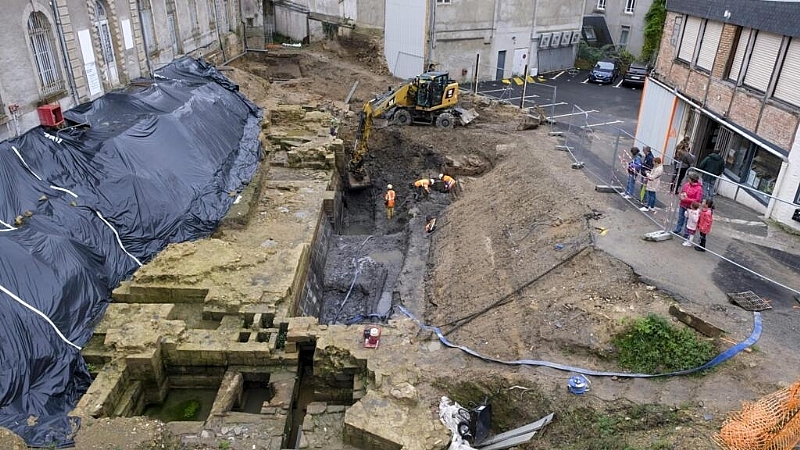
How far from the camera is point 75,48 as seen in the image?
16453 millimetres

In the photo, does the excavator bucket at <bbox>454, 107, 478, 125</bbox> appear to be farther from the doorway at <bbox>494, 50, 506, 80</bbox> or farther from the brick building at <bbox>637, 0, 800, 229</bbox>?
the doorway at <bbox>494, 50, 506, 80</bbox>

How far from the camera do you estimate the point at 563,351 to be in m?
9.56

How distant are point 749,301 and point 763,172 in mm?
5357

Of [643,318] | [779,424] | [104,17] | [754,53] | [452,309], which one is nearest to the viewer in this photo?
[779,424]

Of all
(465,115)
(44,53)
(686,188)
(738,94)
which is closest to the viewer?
(686,188)

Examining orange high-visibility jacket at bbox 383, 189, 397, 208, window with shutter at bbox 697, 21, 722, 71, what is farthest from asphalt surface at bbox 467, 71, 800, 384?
orange high-visibility jacket at bbox 383, 189, 397, 208

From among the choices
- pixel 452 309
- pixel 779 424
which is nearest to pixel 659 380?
pixel 779 424

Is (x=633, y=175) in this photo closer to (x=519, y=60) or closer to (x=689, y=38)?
(x=689, y=38)

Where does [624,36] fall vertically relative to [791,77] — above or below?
below

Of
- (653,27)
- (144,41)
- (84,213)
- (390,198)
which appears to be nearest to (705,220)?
(390,198)

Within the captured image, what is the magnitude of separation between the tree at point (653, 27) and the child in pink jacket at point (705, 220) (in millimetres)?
26503

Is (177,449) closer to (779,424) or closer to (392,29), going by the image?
(779,424)

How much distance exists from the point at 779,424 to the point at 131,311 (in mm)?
11202

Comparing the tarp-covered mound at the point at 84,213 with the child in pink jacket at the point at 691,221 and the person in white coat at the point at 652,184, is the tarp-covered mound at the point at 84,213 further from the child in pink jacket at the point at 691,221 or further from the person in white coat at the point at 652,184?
the child in pink jacket at the point at 691,221
